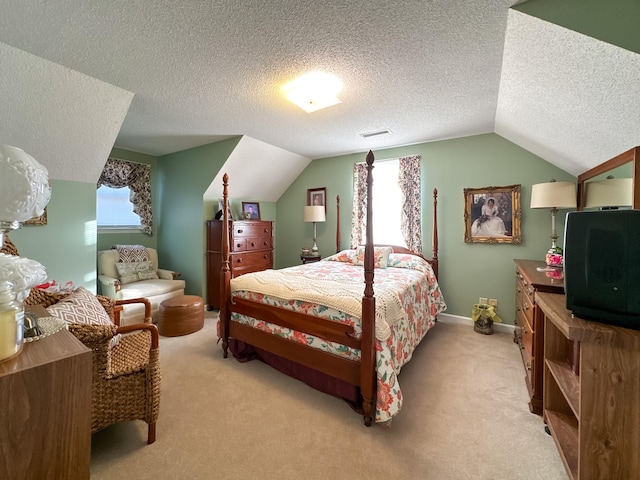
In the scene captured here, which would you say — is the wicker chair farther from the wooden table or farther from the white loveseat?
the white loveseat

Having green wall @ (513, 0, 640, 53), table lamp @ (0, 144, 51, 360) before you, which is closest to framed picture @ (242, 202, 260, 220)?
table lamp @ (0, 144, 51, 360)

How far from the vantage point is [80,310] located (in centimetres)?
157

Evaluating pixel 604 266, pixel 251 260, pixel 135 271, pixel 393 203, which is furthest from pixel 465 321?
pixel 135 271

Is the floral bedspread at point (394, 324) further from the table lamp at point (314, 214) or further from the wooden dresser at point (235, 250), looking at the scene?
the wooden dresser at point (235, 250)

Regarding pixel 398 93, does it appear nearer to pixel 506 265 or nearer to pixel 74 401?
pixel 506 265

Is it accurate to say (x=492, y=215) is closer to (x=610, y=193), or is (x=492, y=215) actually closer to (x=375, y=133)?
(x=610, y=193)

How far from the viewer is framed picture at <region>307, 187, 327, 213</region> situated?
4676 mm

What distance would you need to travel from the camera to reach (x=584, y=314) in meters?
1.22

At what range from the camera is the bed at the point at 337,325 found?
5.93ft

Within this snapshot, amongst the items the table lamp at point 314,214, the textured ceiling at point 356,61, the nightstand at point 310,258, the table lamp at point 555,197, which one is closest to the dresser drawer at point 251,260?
the nightstand at point 310,258

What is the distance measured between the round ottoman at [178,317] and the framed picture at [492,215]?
3.49m

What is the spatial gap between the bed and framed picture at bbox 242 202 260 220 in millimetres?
1755

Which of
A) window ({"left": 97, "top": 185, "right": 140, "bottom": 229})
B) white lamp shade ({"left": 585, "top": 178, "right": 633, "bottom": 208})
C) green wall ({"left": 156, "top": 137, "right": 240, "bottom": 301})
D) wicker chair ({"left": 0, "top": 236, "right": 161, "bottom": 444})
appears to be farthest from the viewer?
window ({"left": 97, "top": 185, "right": 140, "bottom": 229})

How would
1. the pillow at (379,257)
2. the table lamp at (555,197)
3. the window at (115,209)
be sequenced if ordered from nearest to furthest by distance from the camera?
the table lamp at (555,197), the pillow at (379,257), the window at (115,209)
